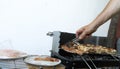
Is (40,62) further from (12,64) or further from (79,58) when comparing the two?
(79,58)

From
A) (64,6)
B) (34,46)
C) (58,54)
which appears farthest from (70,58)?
(64,6)

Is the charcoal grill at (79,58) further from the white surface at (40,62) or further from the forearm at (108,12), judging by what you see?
the forearm at (108,12)

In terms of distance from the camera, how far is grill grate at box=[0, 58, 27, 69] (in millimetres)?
1521

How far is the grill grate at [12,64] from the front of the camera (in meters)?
1.52

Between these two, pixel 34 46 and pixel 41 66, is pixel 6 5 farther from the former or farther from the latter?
pixel 41 66

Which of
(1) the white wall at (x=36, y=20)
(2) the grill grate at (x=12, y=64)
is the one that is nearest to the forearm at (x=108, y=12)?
(2) the grill grate at (x=12, y=64)

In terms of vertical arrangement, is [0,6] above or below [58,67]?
above

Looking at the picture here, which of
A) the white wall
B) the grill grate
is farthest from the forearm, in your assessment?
the white wall

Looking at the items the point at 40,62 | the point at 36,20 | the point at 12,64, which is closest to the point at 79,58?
the point at 40,62

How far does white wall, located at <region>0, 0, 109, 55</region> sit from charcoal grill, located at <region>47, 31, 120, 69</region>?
1.16 ft

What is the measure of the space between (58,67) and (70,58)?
0.18 m

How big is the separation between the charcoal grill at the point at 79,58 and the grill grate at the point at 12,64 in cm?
31

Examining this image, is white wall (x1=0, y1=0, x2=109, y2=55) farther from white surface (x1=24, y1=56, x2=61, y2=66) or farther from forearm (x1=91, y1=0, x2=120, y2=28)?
forearm (x1=91, y1=0, x2=120, y2=28)

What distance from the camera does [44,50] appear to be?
91.4 inches
